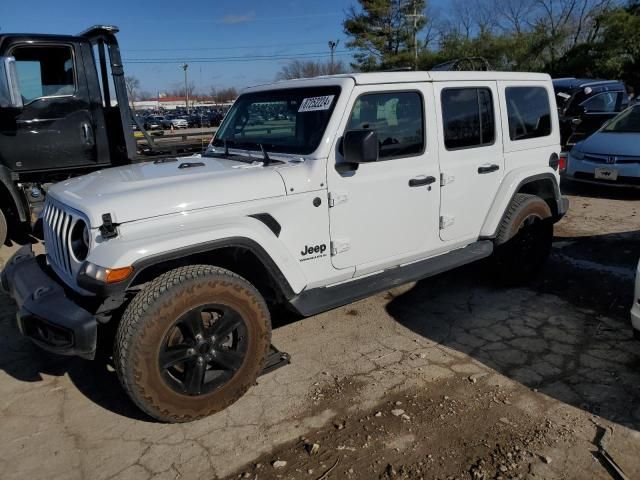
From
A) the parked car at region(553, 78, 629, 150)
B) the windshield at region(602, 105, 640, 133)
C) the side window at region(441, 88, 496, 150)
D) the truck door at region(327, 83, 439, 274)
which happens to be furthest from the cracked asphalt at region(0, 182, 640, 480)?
the parked car at region(553, 78, 629, 150)

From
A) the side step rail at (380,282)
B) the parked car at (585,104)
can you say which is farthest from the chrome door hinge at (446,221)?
the parked car at (585,104)

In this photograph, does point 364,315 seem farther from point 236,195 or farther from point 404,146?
point 236,195

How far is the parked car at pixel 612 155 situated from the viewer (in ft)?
26.0

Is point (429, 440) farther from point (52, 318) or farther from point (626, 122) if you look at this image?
point (626, 122)

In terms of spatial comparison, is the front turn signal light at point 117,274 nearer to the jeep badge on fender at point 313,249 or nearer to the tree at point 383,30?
the jeep badge on fender at point 313,249

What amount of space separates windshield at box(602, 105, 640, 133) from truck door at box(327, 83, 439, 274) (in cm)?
654

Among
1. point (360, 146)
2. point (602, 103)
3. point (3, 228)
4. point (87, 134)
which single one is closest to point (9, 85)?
point (87, 134)

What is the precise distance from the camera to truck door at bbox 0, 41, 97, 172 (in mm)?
5789

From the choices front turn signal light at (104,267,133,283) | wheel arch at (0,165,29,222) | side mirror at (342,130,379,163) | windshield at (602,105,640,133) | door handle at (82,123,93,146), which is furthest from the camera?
windshield at (602,105,640,133)

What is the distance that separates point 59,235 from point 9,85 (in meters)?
3.02

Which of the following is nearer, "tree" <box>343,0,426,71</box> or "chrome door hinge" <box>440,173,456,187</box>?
"chrome door hinge" <box>440,173,456,187</box>

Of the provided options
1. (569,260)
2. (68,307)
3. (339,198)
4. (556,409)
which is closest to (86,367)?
(68,307)

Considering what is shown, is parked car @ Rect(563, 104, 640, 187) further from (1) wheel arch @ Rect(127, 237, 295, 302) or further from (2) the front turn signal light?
(2) the front turn signal light

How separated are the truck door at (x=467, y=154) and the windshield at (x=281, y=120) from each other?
97cm
